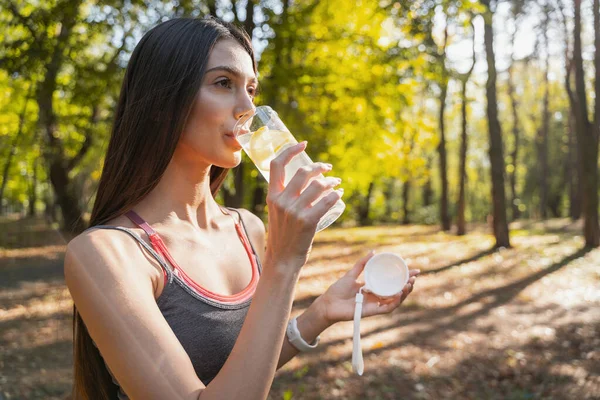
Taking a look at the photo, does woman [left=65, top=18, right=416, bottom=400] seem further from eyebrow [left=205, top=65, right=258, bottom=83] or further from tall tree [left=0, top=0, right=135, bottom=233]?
tall tree [left=0, top=0, right=135, bottom=233]

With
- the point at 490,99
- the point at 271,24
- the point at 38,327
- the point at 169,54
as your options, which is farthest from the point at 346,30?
the point at 169,54

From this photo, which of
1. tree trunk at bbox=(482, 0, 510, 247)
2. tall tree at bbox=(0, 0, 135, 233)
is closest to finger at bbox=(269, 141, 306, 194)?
tall tree at bbox=(0, 0, 135, 233)

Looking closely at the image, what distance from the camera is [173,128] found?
1.69m

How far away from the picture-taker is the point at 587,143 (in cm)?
1491

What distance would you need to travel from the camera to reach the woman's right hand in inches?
53.9

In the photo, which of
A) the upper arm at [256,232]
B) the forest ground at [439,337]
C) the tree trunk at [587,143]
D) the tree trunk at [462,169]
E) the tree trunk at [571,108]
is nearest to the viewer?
the upper arm at [256,232]

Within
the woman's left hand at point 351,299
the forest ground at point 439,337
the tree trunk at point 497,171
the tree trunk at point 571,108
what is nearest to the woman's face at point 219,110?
the woman's left hand at point 351,299

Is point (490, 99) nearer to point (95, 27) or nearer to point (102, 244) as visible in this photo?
point (95, 27)

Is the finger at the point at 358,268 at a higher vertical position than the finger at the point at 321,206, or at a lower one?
lower

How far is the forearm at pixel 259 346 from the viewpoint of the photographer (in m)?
1.33

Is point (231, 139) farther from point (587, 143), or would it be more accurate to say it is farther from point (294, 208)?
point (587, 143)

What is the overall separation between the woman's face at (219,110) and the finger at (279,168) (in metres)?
0.37

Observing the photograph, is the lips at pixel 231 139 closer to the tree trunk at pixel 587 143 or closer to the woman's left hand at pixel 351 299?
the woman's left hand at pixel 351 299

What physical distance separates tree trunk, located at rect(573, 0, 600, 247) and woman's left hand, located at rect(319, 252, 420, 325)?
14575 millimetres
